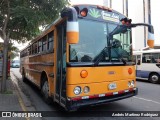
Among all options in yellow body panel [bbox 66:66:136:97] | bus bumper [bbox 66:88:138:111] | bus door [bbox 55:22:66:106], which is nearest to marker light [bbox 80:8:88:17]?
bus door [bbox 55:22:66:106]

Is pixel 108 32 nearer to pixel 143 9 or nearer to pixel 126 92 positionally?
pixel 126 92

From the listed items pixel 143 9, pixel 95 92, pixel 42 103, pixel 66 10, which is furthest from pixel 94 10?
pixel 143 9

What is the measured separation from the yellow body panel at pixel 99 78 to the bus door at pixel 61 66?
442mm

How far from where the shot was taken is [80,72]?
20.1ft

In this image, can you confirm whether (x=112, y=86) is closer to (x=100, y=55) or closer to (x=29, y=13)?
(x=100, y=55)

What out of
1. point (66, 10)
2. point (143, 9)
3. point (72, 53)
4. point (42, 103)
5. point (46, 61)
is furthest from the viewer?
point (143, 9)

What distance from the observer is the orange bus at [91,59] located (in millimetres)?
6117

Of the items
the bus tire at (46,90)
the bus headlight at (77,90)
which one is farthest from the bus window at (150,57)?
the bus headlight at (77,90)

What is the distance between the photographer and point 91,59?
641 centimetres

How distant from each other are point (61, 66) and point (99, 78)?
1139mm

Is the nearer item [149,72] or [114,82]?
[114,82]

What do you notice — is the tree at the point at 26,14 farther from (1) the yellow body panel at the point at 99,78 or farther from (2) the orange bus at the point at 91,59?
(1) the yellow body panel at the point at 99,78

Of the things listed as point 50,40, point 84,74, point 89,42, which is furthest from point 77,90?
point 50,40

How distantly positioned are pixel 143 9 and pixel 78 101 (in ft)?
96.1
